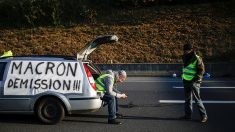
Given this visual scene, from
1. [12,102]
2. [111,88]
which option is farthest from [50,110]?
[111,88]

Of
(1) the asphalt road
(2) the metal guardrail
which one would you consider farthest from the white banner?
(2) the metal guardrail

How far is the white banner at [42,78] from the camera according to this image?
1016 centimetres

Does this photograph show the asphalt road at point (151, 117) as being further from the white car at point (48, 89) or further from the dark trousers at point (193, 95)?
the white car at point (48, 89)

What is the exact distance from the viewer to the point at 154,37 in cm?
2589

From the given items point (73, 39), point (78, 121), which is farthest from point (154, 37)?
point (78, 121)

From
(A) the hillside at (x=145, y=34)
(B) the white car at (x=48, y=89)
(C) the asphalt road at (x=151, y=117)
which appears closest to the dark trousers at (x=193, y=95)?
(C) the asphalt road at (x=151, y=117)

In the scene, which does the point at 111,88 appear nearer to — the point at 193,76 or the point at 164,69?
the point at 193,76

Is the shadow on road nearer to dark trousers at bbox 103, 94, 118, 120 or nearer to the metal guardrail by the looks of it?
dark trousers at bbox 103, 94, 118, 120

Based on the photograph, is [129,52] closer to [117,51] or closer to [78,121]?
[117,51]

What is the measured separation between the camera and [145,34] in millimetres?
26250

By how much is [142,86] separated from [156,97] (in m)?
3.06

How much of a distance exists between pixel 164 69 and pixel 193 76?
1126 cm

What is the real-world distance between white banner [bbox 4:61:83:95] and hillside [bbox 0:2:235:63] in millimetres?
13544

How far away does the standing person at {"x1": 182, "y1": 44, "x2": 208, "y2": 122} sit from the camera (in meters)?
10.6
